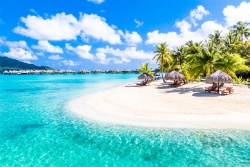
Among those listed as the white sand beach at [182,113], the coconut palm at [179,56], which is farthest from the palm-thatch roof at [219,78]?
the coconut palm at [179,56]

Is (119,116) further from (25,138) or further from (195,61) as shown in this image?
(195,61)

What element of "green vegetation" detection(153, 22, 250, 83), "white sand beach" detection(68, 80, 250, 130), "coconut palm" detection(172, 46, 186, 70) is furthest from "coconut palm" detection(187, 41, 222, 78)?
"coconut palm" detection(172, 46, 186, 70)

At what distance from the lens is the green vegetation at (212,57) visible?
23.4 meters

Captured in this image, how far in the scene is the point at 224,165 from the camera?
7652 millimetres

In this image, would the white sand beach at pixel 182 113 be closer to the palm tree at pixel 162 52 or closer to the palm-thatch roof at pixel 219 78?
the palm-thatch roof at pixel 219 78

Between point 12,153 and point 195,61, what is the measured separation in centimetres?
2119

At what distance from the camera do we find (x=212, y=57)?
78.2 feet

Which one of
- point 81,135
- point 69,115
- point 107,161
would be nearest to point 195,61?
point 69,115

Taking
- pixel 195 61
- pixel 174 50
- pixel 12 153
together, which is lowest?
pixel 12 153

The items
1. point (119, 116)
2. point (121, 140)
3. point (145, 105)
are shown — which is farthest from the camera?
point (145, 105)

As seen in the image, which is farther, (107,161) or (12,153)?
(12,153)

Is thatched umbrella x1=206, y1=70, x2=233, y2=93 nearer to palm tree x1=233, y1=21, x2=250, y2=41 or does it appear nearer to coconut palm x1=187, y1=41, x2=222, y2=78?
coconut palm x1=187, y1=41, x2=222, y2=78

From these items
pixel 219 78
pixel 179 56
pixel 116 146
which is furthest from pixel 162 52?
pixel 116 146

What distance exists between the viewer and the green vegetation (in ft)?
76.7
